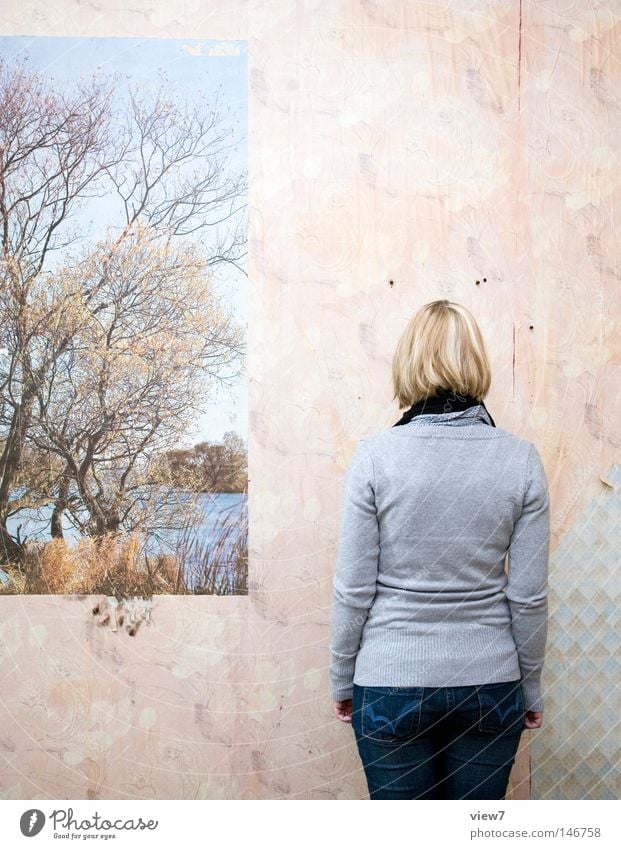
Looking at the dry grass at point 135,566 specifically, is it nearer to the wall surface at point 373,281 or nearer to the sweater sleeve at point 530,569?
the wall surface at point 373,281

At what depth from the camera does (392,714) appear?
1.00m

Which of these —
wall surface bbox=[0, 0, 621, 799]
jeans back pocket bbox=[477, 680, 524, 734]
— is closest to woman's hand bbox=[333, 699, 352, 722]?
jeans back pocket bbox=[477, 680, 524, 734]

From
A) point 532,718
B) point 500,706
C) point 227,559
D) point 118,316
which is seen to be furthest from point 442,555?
point 118,316

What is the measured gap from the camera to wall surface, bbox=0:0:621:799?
149cm

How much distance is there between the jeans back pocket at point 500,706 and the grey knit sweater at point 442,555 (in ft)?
0.05

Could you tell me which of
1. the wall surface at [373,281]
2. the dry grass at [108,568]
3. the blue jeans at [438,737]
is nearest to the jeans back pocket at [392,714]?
the blue jeans at [438,737]

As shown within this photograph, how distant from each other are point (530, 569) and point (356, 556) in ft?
0.78

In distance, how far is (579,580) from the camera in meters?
1.47

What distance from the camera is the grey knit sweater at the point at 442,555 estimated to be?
1.00 m

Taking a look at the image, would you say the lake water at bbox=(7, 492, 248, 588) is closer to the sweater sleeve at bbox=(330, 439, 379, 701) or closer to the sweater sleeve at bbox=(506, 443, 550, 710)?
the sweater sleeve at bbox=(330, 439, 379, 701)

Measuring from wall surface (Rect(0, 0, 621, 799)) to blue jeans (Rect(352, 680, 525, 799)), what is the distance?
477 millimetres

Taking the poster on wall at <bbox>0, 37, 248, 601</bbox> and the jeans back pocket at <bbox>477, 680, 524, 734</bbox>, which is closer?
the jeans back pocket at <bbox>477, 680, 524, 734</bbox>

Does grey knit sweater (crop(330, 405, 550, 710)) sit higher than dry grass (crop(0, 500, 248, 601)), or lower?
higher
